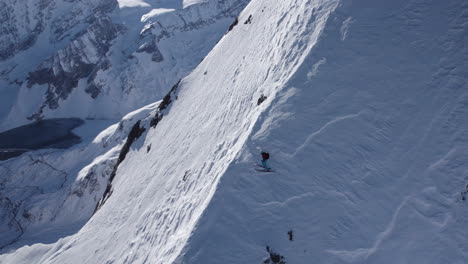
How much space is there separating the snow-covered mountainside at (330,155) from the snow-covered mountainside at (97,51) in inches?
4760

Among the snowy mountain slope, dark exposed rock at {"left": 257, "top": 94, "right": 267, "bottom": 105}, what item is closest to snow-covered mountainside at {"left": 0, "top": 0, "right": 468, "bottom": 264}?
dark exposed rock at {"left": 257, "top": 94, "right": 267, "bottom": 105}

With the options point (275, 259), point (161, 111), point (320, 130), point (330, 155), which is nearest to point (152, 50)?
point (161, 111)

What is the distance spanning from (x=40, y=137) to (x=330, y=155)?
125 meters

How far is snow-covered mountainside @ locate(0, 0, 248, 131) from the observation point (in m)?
140

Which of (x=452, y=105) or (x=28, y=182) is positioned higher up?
(x=452, y=105)

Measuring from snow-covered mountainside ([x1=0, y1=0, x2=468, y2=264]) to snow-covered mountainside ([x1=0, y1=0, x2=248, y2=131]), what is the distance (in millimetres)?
120915

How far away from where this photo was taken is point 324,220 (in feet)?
36.1

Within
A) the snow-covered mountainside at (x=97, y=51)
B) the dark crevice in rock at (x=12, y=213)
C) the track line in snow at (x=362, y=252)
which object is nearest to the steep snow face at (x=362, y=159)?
the track line in snow at (x=362, y=252)

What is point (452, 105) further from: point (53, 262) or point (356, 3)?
point (53, 262)

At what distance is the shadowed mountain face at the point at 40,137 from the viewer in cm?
10131

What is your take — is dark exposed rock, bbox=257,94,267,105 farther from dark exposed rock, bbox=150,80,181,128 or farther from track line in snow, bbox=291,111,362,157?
dark exposed rock, bbox=150,80,181,128

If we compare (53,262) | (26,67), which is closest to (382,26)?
(53,262)

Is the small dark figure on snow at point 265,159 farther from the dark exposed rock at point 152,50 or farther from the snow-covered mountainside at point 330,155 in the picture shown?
the dark exposed rock at point 152,50

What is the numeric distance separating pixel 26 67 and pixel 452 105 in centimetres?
19206
